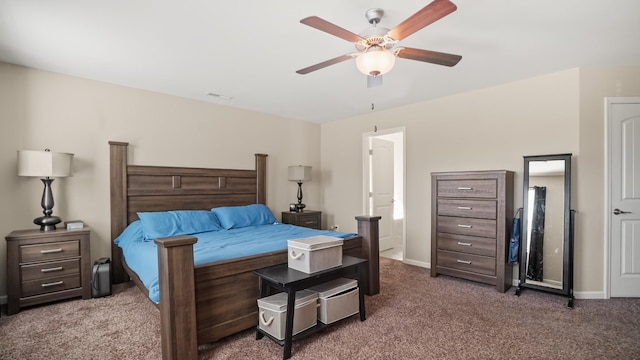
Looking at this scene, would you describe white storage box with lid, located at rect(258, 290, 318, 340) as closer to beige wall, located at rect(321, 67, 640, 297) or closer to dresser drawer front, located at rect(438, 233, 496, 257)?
dresser drawer front, located at rect(438, 233, 496, 257)

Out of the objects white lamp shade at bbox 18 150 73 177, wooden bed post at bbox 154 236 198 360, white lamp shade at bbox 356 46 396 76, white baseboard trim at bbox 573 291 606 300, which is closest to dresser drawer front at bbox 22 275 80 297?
white lamp shade at bbox 18 150 73 177

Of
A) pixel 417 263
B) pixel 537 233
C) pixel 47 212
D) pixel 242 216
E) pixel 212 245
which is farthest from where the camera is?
pixel 417 263

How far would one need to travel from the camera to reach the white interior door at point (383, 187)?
5203 millimetres

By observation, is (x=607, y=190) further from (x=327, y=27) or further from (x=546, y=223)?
(x=327, y=27)

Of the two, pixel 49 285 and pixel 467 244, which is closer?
pixel 49 285

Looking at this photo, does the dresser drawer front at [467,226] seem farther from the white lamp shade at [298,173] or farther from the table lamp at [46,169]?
the table lamp at [46,169]

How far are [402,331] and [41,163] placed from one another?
11.8ft

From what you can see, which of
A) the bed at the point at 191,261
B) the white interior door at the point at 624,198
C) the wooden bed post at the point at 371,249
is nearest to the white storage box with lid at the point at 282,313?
the bed at the point at 191,261

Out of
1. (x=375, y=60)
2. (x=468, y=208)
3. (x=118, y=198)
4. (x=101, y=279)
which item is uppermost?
(x=375, y=60)

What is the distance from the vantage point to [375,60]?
1.95 m

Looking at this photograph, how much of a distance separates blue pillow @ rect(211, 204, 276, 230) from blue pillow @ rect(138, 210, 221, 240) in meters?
0.13

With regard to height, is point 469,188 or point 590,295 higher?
point 469,188

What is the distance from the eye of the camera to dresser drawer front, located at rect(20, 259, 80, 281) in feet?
9.08

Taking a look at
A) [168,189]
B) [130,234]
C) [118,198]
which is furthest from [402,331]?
[118,198]
